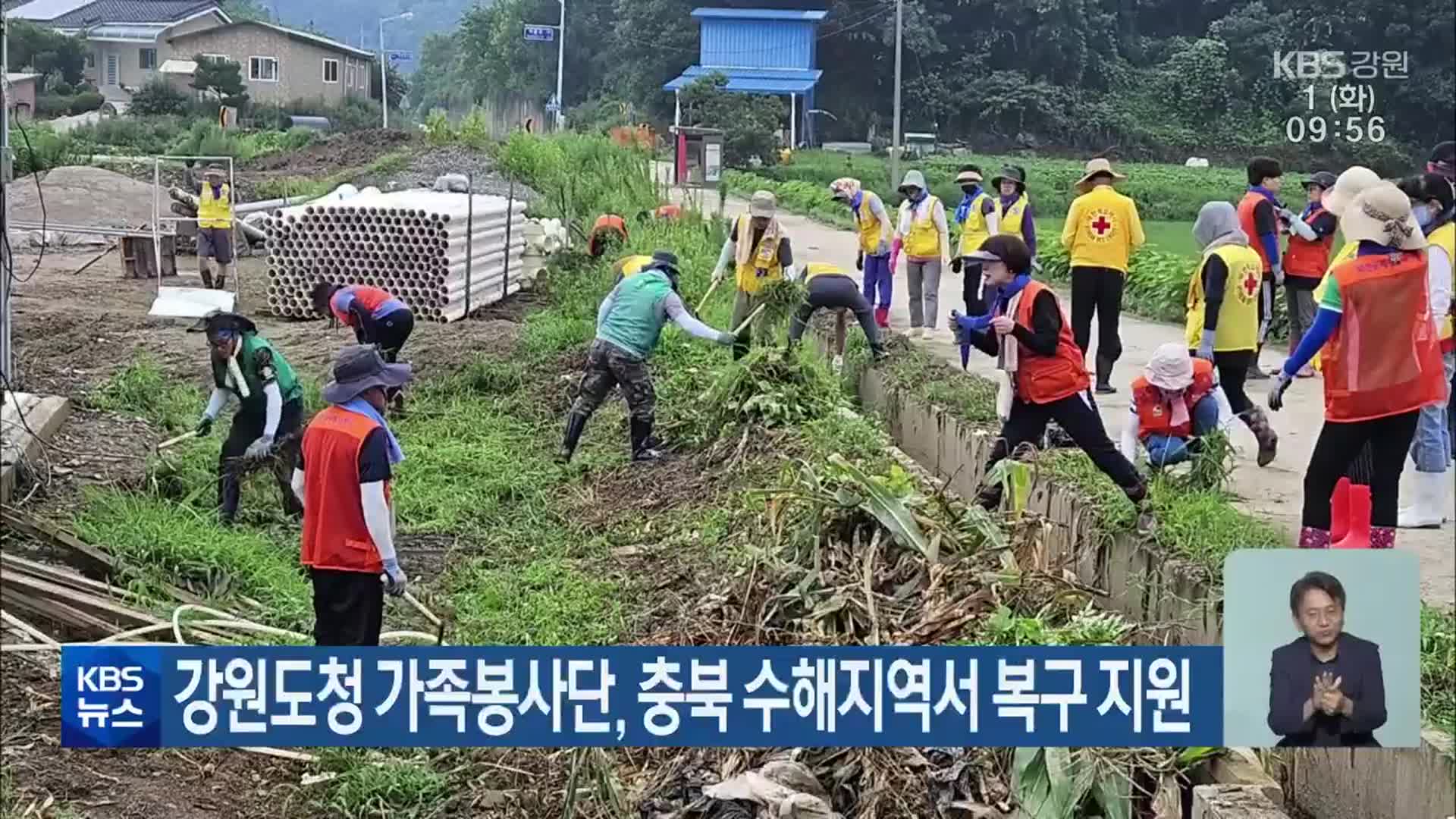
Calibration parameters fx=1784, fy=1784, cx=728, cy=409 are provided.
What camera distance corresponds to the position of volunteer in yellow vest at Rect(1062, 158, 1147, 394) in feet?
22.2

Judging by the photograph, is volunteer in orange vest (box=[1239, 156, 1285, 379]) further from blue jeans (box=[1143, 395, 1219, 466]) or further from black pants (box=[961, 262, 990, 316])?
black pants (box=[961, 262, 990, 316])

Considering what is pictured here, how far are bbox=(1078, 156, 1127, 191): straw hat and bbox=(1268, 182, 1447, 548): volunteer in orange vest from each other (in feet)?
4.79

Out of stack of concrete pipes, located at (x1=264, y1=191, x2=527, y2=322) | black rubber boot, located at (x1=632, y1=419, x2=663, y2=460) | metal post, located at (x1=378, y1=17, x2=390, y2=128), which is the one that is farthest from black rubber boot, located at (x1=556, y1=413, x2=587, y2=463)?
stack of concrete pipes, located at (x1=264, y1=191, x2=527, y2=322)

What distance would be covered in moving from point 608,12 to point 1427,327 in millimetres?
2164

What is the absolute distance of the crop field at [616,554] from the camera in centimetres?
401

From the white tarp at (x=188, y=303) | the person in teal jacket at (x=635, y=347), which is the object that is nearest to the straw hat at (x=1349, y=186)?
the person in teal jacket at (x=635, y=347)

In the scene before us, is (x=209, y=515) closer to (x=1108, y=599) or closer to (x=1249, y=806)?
(x=1108, y=599)

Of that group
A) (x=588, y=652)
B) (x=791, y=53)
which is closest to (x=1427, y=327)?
(x=791, y=53)

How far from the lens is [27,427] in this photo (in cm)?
510

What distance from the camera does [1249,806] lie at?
3.74 meters

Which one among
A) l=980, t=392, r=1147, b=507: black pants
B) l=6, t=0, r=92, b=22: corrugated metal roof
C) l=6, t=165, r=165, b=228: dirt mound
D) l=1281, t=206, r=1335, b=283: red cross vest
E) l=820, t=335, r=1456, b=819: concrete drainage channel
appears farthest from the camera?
l=6, t=165, r=165, b=228: dirt mound

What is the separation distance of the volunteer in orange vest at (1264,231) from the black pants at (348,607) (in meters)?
2.89

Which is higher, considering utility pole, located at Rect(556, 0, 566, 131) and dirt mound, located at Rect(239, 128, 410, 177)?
utility pole, located at Rect(556, 0, 566, 131)

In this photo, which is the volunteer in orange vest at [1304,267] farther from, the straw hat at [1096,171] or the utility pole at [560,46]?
the utility pole at [560,46]
